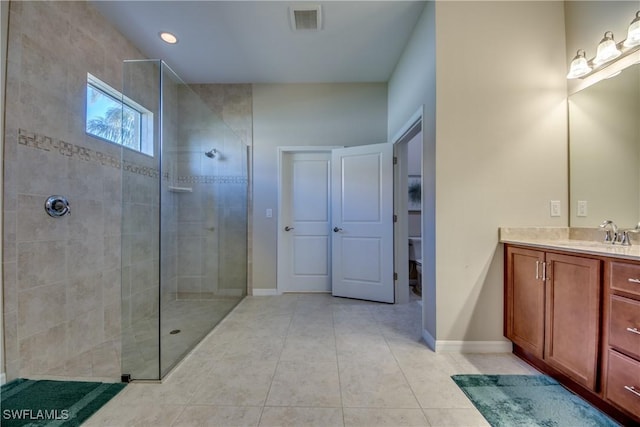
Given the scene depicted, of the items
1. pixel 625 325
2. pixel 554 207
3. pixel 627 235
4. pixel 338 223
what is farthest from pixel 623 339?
pixel 338 223

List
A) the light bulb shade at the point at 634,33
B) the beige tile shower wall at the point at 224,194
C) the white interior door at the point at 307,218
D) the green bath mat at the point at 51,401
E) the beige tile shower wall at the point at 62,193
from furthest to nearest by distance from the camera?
1. the white interior door at the point at 307,218
2. the beige tile shower wall at the point at 224,194
3. the beige tile shower wall at the point at 62,193
4. the light bulb shade at the point at 634,33
5. the green bath mat at the point at 51,401

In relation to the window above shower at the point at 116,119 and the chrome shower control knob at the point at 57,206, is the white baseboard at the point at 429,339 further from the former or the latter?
the chrome shower control knob at the point at 57,206

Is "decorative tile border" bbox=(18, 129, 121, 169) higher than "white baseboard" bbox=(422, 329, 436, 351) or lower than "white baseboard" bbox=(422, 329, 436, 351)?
higher

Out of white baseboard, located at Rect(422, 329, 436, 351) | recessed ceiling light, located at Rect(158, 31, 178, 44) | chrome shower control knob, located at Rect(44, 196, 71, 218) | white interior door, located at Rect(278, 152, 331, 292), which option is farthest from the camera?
white interior door, located at Rect(278, 152, 331, 292)

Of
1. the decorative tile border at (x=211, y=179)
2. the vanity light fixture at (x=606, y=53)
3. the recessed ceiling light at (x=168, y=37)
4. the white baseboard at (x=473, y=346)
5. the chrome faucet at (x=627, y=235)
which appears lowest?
the white baseboard at (x=473, y=346)

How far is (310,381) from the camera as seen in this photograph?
1583mm

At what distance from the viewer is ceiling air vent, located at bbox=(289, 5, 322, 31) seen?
2.15 m

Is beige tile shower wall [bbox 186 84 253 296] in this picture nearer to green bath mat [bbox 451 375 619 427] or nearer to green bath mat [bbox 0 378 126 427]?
green bath mat [bbox 0 378 126 427]

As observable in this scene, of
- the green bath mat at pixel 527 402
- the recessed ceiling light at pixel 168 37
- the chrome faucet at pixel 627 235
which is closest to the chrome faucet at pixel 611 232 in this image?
the chrome faucet at pixel 627 235

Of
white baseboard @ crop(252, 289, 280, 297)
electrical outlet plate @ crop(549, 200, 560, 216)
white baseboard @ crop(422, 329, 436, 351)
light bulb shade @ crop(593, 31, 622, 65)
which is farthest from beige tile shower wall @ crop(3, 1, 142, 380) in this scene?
light bulb shade @ crop(593, 31, 622, 65)

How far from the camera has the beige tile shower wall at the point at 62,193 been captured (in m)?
1.56

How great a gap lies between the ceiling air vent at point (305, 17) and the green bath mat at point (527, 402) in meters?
2.89

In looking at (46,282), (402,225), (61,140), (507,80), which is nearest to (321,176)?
(402,225)

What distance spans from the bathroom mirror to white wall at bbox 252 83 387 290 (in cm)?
192
